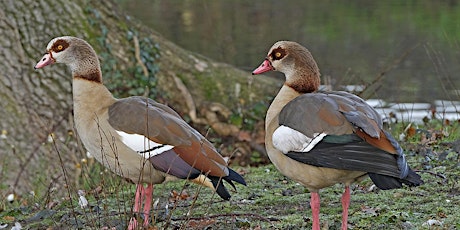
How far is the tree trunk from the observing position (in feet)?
29.7

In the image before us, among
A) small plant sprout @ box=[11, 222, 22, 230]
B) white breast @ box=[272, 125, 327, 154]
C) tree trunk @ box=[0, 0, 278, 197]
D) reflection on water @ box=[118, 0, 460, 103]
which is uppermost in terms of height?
white breast @ box=[272, 125, 327, 154]

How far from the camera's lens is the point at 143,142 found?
5766 millimetres

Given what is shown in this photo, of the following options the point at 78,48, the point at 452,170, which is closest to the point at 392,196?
the point at 452,170

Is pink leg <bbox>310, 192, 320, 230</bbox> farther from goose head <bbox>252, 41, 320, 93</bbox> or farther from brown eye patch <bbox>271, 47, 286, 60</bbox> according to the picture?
brown eye patch <bbox>271, 47, 286, 60</bbox>

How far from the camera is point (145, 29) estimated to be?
11062mm

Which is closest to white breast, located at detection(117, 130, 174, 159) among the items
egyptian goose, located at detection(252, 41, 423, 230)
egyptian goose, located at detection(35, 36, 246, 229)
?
egyptian goose, located at detection(35, 36, 246, 229)

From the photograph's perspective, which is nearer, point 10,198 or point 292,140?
point 292,140

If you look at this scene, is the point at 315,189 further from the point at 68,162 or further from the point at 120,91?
the point at 120,91

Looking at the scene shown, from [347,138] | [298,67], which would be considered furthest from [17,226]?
[347,138]

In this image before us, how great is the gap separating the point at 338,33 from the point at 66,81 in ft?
39.5

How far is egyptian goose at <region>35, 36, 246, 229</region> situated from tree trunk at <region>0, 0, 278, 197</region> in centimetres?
198

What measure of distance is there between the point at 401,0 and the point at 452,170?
20.3m

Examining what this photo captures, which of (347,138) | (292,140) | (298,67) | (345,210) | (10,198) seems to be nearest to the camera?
(347,138)

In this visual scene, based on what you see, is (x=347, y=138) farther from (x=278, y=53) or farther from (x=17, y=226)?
(x=17, y=226)
